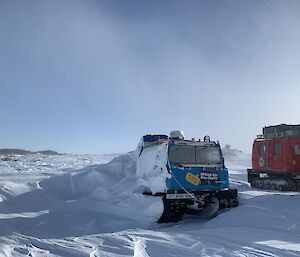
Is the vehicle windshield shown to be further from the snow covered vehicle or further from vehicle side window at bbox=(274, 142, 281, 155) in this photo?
vehicle side window at bbox=(274, 142, 281, 155)

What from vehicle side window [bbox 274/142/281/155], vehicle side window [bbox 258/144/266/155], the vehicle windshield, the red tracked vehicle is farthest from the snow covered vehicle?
vehicle side window [bbox 258/144/266/155]

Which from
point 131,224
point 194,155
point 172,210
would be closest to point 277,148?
point 194,155

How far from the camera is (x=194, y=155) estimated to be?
1176 cm

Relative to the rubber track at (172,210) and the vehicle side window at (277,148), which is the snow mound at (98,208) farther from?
the vehicle side window at (277,148)

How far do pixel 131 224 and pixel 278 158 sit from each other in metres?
9.68

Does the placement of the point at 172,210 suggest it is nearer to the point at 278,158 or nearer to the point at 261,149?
the point at 278,158

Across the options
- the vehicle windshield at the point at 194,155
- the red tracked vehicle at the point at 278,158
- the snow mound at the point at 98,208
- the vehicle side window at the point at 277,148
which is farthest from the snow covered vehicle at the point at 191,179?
the vehicle side window at the point at 277,148

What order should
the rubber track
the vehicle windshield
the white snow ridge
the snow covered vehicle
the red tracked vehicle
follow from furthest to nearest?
1. the red tracked vehicle
2. the vehicle windshield
3. the snow covered vehicle
4. the rubber track
5. the white snow ridge

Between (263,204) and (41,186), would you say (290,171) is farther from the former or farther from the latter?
(41,186)

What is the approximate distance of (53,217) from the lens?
10875 millimetres

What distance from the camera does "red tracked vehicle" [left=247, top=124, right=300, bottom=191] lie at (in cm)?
1664

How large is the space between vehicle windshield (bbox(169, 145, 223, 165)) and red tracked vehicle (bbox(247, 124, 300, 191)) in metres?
6.04

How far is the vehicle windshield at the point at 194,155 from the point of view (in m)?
11.5

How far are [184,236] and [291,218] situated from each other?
9.60 feet
